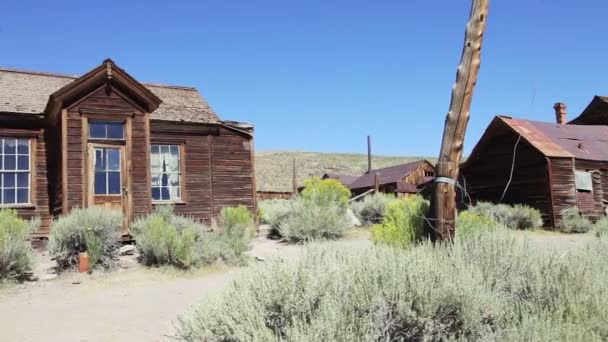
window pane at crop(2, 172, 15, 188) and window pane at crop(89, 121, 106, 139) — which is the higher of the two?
window pane at crop(89, 121, 106, 139)

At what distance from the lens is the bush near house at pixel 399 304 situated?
3.36m

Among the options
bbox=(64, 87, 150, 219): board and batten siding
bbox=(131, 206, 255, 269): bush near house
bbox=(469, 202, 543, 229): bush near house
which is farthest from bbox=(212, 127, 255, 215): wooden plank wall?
bbox=(469, 202, 543, 229): bush near house

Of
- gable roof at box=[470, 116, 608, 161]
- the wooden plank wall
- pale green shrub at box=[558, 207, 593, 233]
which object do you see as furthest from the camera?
gable roof at box=[470, 116, 608, 161]

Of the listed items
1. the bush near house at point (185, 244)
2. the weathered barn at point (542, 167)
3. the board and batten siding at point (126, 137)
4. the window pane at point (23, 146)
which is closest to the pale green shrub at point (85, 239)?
the bush near house at point (185, 244)

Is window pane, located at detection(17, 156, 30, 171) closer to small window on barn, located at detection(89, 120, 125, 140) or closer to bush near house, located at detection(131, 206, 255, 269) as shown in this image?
small window on barn, located at detection(89, 120, 125, 140)

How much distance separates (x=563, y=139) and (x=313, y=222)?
480 inches

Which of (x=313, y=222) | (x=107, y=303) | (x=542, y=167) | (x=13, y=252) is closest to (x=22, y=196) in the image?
(x=13, y=252)

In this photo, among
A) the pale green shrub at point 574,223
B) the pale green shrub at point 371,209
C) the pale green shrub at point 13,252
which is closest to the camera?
the pale green shrub at point 13,252

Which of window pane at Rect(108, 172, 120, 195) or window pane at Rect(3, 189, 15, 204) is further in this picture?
window pane at Rect(3, 189, 15, 204)

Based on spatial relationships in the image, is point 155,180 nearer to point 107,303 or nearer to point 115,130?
point 115,130

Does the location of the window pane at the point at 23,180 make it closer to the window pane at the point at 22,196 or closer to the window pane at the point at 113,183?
the window pane at the point at 22,196

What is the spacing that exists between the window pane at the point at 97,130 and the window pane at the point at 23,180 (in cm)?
237

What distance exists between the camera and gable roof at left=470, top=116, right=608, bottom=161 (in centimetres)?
1919

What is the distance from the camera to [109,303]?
24.9ft
